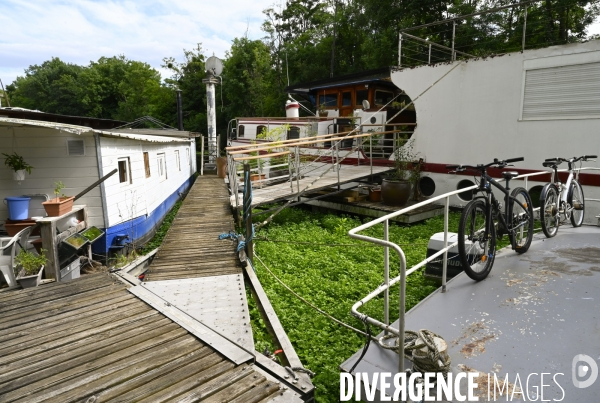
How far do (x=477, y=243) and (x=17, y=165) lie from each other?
7.54 metres

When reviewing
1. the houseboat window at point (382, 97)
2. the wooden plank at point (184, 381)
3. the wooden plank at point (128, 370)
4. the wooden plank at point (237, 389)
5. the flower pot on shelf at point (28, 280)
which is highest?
the houseboat window at point (382, 97)

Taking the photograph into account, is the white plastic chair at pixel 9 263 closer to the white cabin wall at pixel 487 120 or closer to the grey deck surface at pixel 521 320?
Result: the grey deck surface at pixel 521 320

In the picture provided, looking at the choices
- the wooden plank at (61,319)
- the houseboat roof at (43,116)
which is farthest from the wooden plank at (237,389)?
the houseboat roof at (43,116)

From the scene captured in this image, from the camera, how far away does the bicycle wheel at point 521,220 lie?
411 cm

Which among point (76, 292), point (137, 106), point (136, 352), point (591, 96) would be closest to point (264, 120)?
point (591, 96)

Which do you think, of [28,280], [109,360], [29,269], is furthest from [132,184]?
[109,360]

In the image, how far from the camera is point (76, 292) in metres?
4.40

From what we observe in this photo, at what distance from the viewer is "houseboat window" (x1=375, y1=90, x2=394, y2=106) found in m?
13.2

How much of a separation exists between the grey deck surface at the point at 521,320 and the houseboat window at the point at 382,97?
9951 mm

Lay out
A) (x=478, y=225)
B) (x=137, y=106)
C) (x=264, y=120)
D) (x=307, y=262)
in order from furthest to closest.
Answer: (x=137, y=106) → (x=264, y=120) → (x=307, y=262) → (x=478, y=225)

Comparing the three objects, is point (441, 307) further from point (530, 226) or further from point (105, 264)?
point (105, 264)

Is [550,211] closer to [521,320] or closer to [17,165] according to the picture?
[521,320]

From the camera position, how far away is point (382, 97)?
1345 cm

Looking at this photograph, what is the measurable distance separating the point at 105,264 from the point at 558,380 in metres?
7.13
